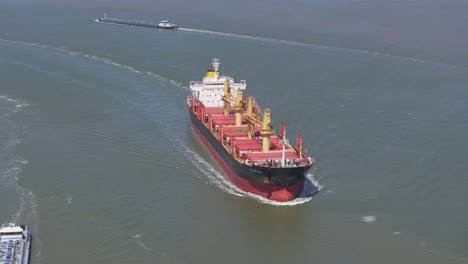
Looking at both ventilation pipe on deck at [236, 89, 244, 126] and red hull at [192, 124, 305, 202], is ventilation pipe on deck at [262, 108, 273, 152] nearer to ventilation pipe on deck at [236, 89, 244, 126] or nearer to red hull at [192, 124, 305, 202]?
red hull at [192, 124, 305, 202]

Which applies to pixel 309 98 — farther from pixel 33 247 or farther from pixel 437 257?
pixel 33 247

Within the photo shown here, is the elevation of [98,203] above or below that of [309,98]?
below

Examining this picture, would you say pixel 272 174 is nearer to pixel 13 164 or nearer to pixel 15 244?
pixel 15 244

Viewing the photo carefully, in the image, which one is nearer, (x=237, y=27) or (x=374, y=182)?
(x=374, y=182)

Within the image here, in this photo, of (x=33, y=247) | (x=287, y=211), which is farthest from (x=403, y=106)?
(x=33, y=247)

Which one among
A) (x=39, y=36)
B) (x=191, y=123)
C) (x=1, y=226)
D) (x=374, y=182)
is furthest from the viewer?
(x=39, y=36)

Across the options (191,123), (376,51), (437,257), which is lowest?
(437,257)

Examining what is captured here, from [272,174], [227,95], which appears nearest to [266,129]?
[272,174]

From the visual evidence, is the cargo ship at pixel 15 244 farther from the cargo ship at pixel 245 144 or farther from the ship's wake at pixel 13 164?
the cargo ship at pixel 245 144
